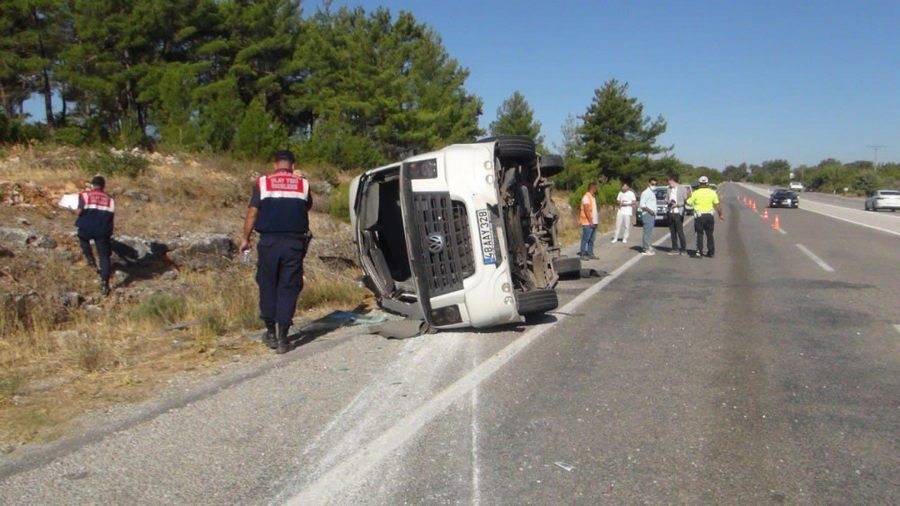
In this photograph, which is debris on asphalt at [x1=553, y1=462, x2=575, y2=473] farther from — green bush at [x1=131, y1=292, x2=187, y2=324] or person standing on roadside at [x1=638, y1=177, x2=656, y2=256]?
person standing on roadside at [x1=638, y1=177, x2=656, y2=256]

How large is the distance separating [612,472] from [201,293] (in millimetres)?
7476

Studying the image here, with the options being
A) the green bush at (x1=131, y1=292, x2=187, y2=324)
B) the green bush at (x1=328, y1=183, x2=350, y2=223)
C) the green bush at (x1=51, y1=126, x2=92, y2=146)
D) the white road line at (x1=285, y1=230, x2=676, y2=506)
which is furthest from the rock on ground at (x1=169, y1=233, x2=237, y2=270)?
the green bush at (x1=51, y1=126, x2=92, y2=146)

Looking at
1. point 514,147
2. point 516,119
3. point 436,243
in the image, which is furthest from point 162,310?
point 516,119

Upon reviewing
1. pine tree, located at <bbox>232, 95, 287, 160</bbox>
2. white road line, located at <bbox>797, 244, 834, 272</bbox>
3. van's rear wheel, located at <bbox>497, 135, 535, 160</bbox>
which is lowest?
white road line, located at <bbox>797, 244, 834, 272</bbox>

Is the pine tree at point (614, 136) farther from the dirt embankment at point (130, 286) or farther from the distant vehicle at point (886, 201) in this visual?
the dirt embankment at point (130, 286)

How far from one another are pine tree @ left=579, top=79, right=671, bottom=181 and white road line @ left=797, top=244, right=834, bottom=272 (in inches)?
1372

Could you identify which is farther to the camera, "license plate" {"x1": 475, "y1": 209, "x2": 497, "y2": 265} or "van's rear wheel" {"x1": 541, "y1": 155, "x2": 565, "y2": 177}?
"van's rear wheel" {"x1": 541, "y1": 155, "x2": 565, "y2": 177}

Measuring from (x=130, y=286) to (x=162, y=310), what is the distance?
4.56m

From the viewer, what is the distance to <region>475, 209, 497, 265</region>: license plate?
646 cm

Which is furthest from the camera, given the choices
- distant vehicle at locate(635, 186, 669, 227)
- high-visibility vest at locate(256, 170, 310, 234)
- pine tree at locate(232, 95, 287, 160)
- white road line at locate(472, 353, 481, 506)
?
distant vehicle at locate(635, 186, 669, 227)

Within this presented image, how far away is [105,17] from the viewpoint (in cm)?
2705

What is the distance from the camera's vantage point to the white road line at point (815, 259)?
40.5 ft

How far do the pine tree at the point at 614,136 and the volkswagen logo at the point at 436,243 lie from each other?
45936 millimetres

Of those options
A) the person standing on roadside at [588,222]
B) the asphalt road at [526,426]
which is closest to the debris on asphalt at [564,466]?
the asphalt road at [526,426]
